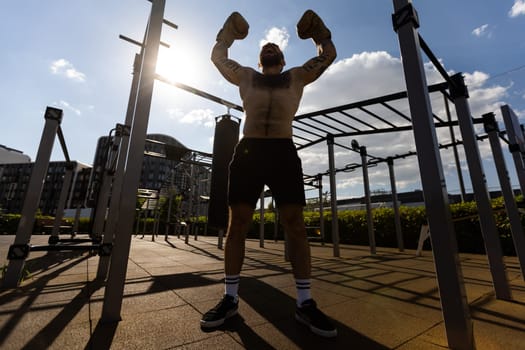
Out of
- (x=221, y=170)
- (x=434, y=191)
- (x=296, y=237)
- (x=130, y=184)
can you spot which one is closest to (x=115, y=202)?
(x=130, y=184)

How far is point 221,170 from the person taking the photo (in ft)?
7.47

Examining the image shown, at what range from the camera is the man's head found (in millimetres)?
1877

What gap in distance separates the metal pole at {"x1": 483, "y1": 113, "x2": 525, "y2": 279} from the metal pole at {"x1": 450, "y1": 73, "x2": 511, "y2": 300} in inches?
19.0

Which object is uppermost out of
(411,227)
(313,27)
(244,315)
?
(313,27)

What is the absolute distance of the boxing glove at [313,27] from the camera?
185cm

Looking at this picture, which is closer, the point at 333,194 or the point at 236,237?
the point at 236,237

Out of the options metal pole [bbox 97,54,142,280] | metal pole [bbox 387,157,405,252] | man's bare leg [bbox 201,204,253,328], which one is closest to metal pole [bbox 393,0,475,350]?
man's bare leg [bbox 201,204,253,328]

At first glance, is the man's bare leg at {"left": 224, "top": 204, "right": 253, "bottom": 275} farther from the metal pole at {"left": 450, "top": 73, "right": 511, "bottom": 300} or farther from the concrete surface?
the metal pole at {"left": 450, "top": 73, "right": 511, "bottom": 300}

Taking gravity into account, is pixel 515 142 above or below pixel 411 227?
above

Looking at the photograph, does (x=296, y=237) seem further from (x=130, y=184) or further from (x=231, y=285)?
(x=130, y=184)

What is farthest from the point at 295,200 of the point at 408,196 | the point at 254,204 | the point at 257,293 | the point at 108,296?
the point at 408,196

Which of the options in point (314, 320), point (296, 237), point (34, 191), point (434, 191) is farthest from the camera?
point (34, 191)

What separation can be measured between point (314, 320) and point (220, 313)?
513 mm

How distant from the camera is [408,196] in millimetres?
34094
